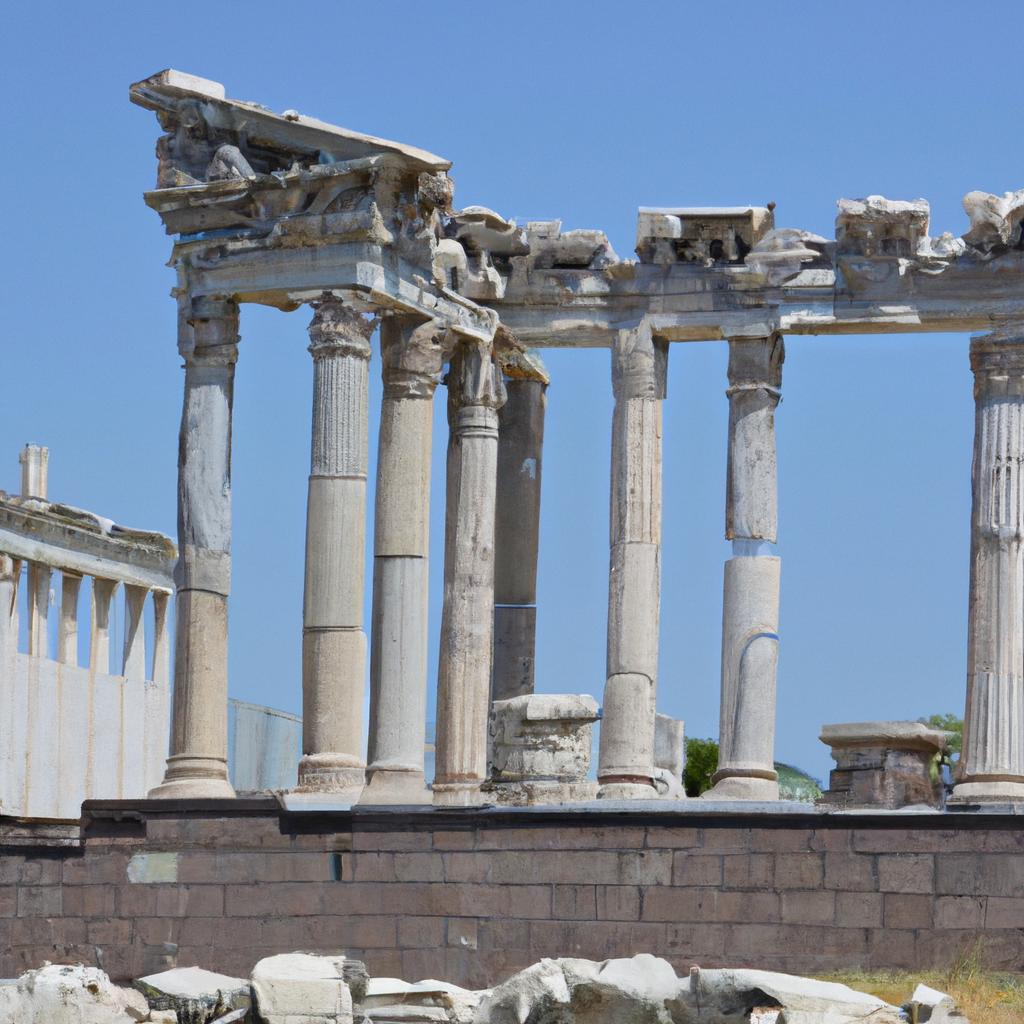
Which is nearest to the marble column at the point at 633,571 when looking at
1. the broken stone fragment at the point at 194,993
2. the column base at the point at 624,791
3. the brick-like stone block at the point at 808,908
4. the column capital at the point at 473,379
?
the column base at the point at 624,791

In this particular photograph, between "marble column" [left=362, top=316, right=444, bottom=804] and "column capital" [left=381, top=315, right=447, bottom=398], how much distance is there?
1cm

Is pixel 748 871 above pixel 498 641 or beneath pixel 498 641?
beneath

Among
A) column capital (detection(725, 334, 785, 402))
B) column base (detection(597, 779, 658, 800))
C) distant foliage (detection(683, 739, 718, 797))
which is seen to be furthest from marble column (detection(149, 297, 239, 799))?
distant foliage (detection(683, 739, 718, 797))

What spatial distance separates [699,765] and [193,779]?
20610 mm

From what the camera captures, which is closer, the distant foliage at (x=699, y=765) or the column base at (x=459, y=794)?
the column base at (x=459, y=794)

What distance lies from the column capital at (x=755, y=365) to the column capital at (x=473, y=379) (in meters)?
3.15

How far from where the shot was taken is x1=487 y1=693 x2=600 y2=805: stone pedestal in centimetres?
3409

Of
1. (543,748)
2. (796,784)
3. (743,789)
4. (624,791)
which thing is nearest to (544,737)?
(543,748)

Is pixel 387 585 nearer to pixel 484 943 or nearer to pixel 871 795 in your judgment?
pixel 484 943

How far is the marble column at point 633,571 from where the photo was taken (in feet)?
116

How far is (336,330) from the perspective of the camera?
112 feet

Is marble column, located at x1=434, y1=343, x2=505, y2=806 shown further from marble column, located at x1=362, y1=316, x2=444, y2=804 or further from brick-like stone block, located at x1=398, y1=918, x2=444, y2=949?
brick-like stone block, located at x1=398, y1=918, x2=444, y2=949

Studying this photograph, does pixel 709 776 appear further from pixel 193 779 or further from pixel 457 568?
pixel 193 779

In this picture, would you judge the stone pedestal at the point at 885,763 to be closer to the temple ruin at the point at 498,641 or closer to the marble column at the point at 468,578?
the temple ruin at the point at 498,641
